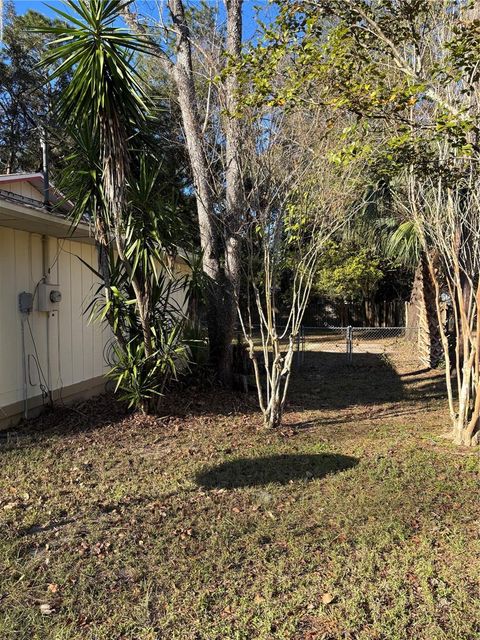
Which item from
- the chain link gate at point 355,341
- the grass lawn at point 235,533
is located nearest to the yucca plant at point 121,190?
the grass lawn at point 235,533

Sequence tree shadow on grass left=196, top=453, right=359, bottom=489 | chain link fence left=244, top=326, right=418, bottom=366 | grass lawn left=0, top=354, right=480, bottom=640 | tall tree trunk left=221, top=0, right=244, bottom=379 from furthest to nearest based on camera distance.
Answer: chain link fence left=244, top=326, right=418, bottom=366 < tall tree trunk left=221, top=0, right=244, bottom=379 < tree shadow on grass left=196, top=453, right=359, bottom=489 < grass lawn left=0, top=354, right=480, bottom=640

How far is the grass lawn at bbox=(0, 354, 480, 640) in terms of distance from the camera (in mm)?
2855

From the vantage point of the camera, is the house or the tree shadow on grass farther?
the house

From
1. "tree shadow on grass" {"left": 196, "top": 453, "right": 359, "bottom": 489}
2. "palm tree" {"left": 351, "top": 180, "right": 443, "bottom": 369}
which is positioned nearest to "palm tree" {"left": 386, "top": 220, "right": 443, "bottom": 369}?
"palm tree" {"left": 351, "top": 180, "right": 443, "bottom": 369}

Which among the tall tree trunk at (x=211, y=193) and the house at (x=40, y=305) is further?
the tall tree trunk at (x=211, y=193)

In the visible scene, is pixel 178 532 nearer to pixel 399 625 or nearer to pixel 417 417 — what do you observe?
pixel 399 625

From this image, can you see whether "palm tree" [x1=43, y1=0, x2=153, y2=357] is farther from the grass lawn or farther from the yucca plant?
the grass lawn

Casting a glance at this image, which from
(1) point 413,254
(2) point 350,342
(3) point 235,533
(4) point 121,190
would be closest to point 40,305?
(4) point 121,190

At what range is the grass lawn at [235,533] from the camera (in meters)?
2.86

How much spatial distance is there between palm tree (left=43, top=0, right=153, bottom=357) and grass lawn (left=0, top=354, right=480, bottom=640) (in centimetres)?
238

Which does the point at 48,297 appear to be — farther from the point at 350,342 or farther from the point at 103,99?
the point at 350,342

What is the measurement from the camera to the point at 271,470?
205 inches

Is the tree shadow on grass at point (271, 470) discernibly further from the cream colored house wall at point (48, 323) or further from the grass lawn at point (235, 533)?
the cream colored house wall at point (48, 323)

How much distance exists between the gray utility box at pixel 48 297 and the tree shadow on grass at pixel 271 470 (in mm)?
3398
